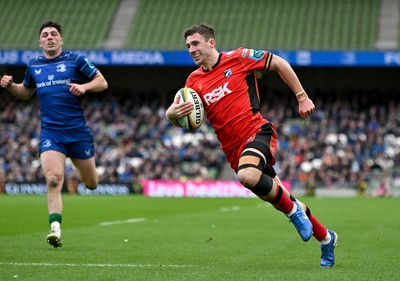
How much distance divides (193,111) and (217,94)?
33 centimetres

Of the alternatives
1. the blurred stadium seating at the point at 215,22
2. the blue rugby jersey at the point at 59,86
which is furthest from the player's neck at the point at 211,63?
the blurred stadium seating at the point at 215,22

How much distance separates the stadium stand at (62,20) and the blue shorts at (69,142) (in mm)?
33428

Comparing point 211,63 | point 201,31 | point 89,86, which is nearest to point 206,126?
point 89,86

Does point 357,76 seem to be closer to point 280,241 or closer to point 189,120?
point 280,241

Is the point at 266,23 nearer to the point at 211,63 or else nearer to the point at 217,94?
the point at 211,63

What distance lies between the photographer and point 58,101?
35.8 ft

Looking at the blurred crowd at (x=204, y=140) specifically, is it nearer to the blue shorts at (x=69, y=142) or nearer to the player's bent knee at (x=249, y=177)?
the blue shorts at (x=69, y=142)

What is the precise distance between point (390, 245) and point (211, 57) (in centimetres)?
388

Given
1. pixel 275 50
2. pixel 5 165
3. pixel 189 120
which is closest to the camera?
pixel 189 120

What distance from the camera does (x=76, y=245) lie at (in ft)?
36.8

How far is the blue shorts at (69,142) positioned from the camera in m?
10.9

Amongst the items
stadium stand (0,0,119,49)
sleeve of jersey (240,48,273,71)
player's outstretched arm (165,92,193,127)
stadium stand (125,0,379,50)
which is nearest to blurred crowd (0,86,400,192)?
stadium stand (125,0,379,50)

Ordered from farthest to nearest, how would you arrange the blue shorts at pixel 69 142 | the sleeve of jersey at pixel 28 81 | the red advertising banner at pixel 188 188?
the red advertising banner at pixel 188 188 → the sleeve of jersey at pixel 28 81 → the blue shorts at pixel 69 142

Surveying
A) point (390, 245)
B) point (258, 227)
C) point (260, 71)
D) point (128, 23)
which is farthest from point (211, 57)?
point (128, 23)
